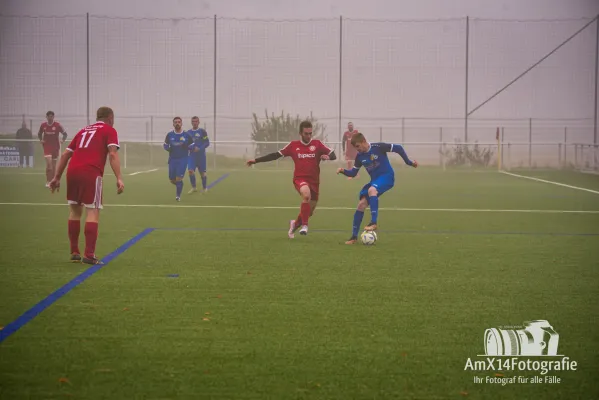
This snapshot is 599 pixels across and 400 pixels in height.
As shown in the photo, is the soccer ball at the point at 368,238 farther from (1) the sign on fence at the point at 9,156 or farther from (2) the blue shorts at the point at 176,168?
(1) the sign on fence at the point at 9,156

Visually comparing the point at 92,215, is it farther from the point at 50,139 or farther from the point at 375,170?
the point at 50,139

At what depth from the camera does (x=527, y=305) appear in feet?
25.4

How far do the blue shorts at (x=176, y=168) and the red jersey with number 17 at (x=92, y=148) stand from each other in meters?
10.1

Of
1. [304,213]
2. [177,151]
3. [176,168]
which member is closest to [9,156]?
[177,151]

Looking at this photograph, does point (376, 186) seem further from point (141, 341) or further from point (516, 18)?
point (516, 18)

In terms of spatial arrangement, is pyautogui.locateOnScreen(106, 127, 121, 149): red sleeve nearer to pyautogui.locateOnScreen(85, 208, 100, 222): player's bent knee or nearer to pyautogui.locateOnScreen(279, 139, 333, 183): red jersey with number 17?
pyautogui.locateOnScreen(85, 208, 100, 222): player's bent knee

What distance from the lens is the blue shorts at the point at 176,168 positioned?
66.2 feet

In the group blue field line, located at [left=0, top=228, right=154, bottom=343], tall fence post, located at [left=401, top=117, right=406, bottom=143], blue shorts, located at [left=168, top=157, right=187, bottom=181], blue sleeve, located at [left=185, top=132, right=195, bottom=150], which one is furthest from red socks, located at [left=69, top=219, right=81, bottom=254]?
tall fence post, located at [left=401, top=117, right=406, bottom=143]

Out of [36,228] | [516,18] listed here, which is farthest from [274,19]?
[36,228]

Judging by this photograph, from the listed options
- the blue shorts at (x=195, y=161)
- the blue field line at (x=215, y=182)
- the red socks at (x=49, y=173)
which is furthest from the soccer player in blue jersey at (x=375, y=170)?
the red socks at (x=49, y=173)

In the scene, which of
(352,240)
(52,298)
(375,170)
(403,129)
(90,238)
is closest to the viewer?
(52,298)

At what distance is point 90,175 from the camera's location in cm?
989

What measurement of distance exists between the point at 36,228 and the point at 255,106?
27.1 metres

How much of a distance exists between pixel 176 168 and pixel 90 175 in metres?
10.4
